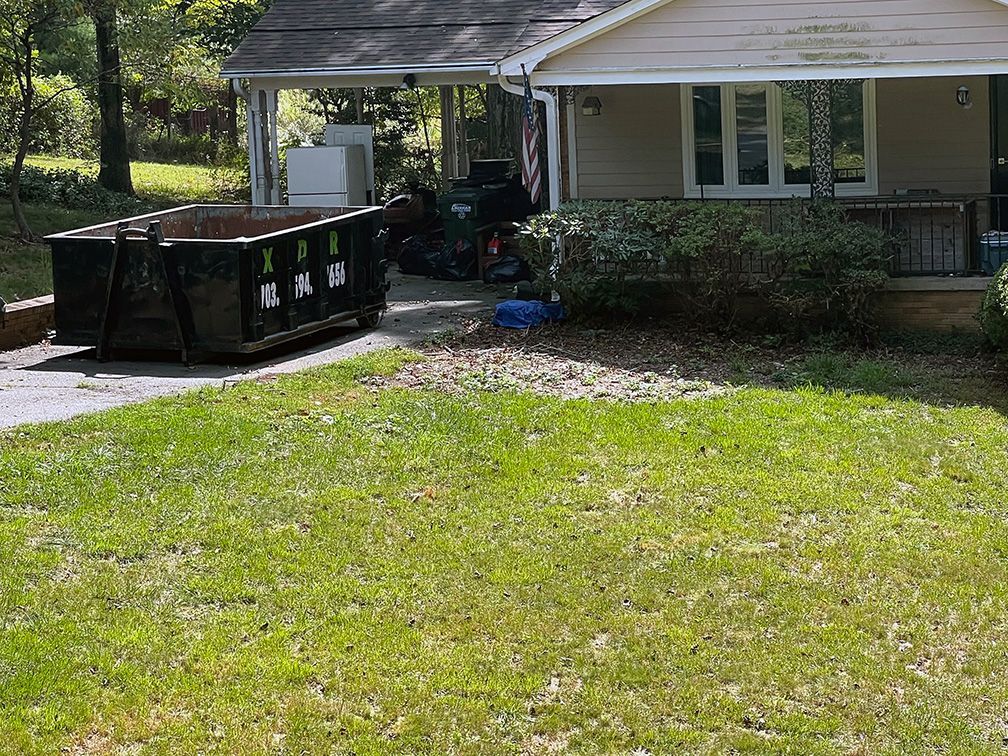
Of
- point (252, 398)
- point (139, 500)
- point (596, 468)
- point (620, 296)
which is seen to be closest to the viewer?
point (139, 500)

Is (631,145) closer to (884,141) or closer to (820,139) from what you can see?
(884,141)

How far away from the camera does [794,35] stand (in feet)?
45.8

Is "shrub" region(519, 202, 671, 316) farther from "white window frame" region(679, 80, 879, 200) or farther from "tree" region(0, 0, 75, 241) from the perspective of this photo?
"tree" region(0, 0, 75, 241)

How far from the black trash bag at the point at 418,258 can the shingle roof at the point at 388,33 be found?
7.97 feet

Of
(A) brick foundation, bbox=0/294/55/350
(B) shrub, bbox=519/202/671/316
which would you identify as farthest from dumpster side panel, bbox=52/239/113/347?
(B) shrub, bbox=519/202/671/316

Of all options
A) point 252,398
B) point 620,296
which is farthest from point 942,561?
point 620,296

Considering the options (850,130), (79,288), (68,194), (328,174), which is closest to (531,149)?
(850,130)

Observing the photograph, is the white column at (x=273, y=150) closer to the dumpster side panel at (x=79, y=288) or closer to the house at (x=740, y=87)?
the house at (x=740, y=87)

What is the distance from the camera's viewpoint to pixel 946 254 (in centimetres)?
1465

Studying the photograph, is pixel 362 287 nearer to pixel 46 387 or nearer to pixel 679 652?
pixel 46 387

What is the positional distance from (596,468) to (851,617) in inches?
100

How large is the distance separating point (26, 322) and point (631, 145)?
7349 millimetres

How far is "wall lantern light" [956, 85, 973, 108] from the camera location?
50.4ft

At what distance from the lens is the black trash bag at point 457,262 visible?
18.3 meters
